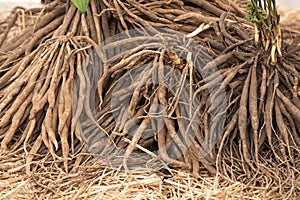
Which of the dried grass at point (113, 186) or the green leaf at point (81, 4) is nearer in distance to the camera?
the dried grass at point (113, 186)

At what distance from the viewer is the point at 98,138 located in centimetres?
136

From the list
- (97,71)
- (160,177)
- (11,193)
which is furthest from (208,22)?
(11,193)

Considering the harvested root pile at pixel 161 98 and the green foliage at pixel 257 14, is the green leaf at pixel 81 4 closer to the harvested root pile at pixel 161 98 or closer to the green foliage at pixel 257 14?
the harvested root pile at pixel 161 98

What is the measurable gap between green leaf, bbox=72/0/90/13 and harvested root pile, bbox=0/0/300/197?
37mm

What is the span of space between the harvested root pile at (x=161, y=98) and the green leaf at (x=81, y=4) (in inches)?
1.5

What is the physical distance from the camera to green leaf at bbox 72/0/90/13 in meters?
1.44

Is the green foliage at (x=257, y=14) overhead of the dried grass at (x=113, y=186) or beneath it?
overhead

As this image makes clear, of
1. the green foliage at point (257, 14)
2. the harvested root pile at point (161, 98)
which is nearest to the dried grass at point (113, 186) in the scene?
the harvested root pile at point (161, 98)

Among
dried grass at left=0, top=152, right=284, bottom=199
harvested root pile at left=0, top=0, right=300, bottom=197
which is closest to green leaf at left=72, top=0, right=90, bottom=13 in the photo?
harvested root pile at left=0, top=0, right=300, bottom=197

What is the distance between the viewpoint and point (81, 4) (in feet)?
4.73

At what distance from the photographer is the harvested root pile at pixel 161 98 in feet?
4.31

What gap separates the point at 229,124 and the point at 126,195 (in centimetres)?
26

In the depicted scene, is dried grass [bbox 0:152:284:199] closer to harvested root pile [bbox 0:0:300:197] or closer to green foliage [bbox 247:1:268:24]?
harvested root pile [bbox 0:0:300:197]

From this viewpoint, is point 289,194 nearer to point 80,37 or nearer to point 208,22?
point 208,22
